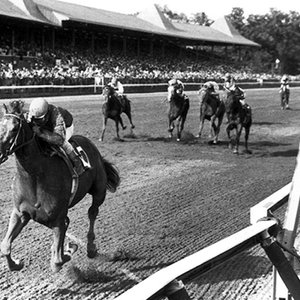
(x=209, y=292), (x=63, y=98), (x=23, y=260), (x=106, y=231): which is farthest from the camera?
(x=63, y=98)

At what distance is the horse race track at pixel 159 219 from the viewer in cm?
495

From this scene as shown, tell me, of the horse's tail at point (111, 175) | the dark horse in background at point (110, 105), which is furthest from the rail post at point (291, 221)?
the dark horse in background at point (110, 105)

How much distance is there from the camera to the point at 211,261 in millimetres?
2209

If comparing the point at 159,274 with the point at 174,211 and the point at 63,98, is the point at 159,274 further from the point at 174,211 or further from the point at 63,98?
the point at 63,98

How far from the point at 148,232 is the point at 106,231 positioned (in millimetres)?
519

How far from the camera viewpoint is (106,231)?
21.7 ft

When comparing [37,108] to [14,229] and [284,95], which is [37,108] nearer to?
[14,229]

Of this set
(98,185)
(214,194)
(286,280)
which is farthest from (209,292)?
(214,194)

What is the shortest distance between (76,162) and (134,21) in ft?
141

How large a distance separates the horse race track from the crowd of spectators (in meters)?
10.3

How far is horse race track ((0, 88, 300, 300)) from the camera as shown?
4.95m

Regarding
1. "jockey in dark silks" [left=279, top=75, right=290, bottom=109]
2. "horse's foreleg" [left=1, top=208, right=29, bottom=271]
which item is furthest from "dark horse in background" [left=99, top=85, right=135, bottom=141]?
"jockey in dark silks" [left=279, top=75, right=290, bottom=109]

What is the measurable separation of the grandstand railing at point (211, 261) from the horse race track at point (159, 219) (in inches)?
5.3

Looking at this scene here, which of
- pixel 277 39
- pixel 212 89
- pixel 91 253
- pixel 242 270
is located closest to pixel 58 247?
pixel 91 253
